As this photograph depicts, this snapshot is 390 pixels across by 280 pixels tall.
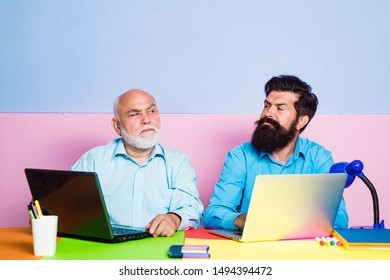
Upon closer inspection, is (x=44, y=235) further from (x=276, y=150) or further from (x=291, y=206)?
(x=276, y=150)

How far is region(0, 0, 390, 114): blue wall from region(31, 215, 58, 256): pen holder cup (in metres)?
1.76

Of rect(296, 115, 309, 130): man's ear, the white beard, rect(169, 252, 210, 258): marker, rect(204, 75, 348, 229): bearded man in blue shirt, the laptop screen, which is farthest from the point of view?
rect(296, 115, 309, 130): man's ear

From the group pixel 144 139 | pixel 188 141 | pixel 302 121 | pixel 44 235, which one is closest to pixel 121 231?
pixel 44 235

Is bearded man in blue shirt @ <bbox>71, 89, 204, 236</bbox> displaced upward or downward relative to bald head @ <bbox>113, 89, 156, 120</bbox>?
downward

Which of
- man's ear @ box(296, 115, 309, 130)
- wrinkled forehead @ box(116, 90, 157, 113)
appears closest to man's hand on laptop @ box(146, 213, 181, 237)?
wrinkled forehead @ box(116, 90, 157, 113)

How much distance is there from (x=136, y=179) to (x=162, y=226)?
2.44 feet

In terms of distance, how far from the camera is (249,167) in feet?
8.63

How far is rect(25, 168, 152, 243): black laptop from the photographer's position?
161 centimetres

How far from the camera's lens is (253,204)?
1607 millimetres


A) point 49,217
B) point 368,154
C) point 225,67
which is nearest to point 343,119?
point 368,154

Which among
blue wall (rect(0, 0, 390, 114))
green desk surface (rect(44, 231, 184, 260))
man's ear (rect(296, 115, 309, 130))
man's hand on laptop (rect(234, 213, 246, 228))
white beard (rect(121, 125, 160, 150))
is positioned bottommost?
green desk surface (rect(44, 231, 184, 260))

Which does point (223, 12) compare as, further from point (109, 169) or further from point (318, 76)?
point (109, 169)

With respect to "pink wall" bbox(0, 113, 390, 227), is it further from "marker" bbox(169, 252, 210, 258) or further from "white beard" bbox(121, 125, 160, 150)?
"marker" bbox(169, 252, 210, 258)

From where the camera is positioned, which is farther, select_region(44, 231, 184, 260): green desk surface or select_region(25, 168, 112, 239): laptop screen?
select_region(25, 168, 112, 239): laptop screen
